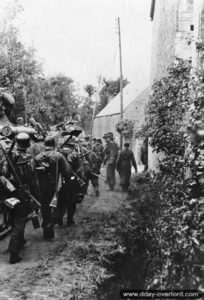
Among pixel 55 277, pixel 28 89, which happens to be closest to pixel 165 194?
pixel 55 277

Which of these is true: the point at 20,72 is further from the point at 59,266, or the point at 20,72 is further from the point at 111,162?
the point at 59,266

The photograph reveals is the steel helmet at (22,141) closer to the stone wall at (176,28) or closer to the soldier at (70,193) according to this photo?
the soldier at (70,193)

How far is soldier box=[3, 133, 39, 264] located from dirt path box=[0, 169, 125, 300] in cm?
29

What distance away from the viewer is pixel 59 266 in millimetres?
5711

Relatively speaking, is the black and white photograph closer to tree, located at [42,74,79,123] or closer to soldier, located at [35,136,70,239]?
soldier, located at [35,136,70,239]

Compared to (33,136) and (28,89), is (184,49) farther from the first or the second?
(28,89)

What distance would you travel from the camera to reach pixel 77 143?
33.5ft

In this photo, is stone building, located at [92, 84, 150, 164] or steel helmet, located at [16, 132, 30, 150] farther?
stone building, located at [92, 84, 150, 164]

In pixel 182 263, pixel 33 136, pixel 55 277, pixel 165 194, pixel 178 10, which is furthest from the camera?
pixel 178 10

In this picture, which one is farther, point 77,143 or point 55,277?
point 77,143

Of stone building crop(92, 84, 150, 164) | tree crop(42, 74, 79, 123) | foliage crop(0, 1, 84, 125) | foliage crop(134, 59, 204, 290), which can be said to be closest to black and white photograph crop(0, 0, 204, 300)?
foliage crop(134, 59, 204, 290)

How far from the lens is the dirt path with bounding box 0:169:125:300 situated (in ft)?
15.6

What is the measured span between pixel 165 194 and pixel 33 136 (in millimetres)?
4052

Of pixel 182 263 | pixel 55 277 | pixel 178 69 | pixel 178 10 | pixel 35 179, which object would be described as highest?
pixel 178 10
